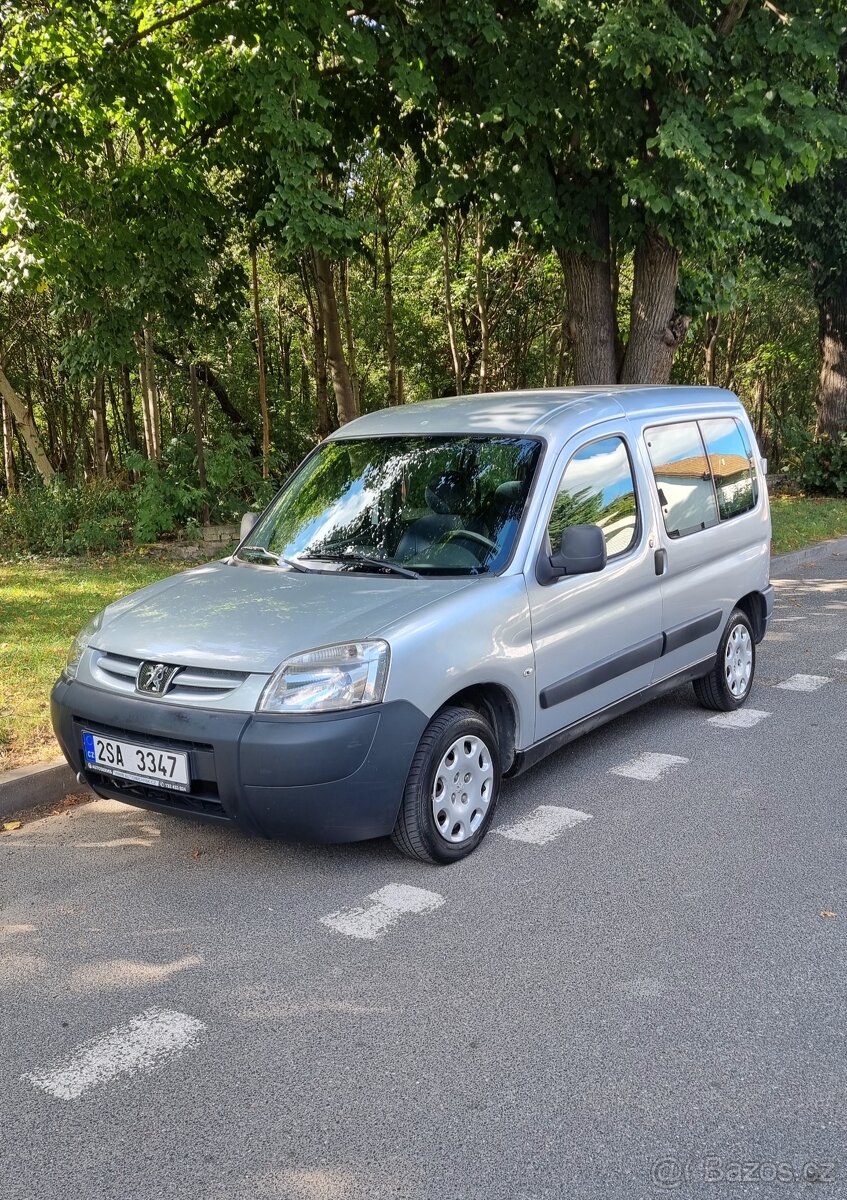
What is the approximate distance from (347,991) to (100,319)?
390 inches

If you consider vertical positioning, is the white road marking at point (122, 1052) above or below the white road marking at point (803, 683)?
above

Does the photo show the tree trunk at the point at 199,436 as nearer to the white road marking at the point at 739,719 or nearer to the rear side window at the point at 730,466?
the rear side window at the point at 730,466

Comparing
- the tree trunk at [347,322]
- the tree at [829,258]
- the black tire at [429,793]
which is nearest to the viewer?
the black tire at [429,793]

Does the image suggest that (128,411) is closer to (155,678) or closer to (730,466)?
(730,466)

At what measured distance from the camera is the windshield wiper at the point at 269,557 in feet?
15.9

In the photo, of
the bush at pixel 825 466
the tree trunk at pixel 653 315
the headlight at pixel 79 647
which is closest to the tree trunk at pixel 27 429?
the tree trunk at pixel 653 315

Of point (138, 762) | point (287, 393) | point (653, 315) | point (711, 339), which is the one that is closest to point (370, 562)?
point (138, 762)

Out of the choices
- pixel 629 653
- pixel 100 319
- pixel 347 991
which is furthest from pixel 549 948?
pixel 100 319

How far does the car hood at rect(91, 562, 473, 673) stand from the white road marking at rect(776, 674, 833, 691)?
3.43 meters

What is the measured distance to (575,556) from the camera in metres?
4.52

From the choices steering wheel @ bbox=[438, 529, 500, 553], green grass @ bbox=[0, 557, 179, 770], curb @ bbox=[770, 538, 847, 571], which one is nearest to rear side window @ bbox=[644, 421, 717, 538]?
steering wheel @ bbox=[438, 529, 500, 553]

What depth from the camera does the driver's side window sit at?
15.9 feet

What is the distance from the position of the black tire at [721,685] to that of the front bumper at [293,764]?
2812mm

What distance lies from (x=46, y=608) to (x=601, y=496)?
588 centimetres
